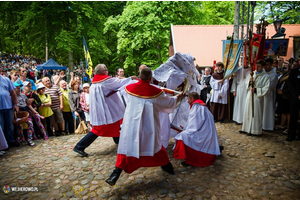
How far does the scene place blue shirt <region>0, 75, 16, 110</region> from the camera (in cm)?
445

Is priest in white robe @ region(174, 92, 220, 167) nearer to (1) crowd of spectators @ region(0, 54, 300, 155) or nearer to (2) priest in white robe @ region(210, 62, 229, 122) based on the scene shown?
(1) crowd of spectators @ region(0, 54, 300, 155)

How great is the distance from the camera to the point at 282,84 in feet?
18.7

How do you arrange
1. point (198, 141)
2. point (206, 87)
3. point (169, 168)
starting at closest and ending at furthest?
1. point (169, 168)
2. point (198, 141)
3. point (206, 87)

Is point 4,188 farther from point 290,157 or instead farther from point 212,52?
point 212,52

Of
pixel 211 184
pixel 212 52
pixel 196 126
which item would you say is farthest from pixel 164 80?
pixel 212 52

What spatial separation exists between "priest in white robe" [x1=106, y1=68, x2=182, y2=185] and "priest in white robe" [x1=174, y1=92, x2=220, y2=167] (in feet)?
2.47

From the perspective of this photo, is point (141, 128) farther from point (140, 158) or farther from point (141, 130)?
point (140, 158)

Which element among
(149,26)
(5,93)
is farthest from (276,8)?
(5,93)

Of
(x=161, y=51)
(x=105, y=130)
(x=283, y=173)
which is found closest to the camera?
(x=283, y=173)

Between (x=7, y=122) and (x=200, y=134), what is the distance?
4.35 metres

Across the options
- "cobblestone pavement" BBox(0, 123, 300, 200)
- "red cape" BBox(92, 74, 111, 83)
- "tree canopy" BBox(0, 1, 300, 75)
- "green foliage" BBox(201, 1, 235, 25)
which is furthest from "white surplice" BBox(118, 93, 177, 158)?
Result: "green foliage" BBox(201, 1, 235, 25)

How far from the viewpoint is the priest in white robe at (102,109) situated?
4.21 metres

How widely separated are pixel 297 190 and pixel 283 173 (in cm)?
54

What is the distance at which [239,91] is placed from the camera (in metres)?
6.45
